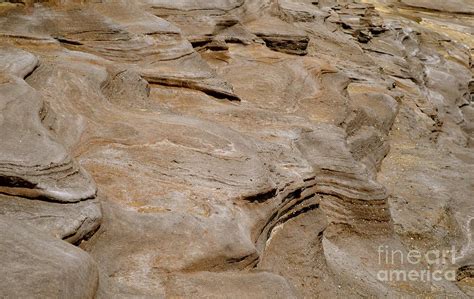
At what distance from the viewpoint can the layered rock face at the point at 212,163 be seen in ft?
23.4

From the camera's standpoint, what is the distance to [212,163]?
32.2 ft

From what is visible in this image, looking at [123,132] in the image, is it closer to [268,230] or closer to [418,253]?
[268,230]

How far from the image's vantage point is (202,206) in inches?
339

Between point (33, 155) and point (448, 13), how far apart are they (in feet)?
156

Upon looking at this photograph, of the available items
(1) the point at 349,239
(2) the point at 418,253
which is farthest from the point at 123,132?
(2) the point at 418,253

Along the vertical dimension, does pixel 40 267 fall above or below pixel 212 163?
above

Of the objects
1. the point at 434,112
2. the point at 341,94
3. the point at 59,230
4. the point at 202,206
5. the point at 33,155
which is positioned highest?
the point at 33,155

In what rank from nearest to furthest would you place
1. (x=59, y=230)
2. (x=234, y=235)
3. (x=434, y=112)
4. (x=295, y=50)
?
(x=59, y=230)
(x=234, y=235)
(x=295, y=50)
(x=434, y=112)

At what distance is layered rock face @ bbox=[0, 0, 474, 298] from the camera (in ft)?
23.4

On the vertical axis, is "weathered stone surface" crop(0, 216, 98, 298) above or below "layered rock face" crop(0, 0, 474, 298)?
above

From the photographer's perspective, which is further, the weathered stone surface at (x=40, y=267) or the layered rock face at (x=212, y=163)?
the layered rock face at (x=212, y=163)

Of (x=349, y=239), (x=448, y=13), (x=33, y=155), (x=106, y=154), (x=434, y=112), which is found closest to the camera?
(x=33, y=155)

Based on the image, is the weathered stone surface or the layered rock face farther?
the layered rock face

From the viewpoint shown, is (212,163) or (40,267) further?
(212,163)
